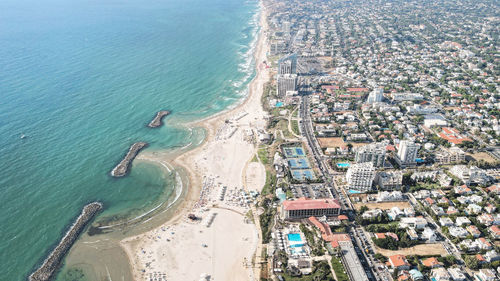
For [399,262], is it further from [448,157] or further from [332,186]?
[448,157]

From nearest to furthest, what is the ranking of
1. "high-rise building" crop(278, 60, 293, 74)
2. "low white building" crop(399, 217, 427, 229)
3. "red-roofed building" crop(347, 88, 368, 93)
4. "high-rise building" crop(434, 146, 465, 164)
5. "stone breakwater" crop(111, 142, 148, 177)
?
"low white building" crop(399, 217, 427, 229) → "stone breakwater" crop(111, 142, 148, 177) → "high-rise building" crop(434, 146, 465, 164) → "red-roofed building" crop(347, 88, 368, 93) → "high-rise building" crop(278, 60, 293, 74)

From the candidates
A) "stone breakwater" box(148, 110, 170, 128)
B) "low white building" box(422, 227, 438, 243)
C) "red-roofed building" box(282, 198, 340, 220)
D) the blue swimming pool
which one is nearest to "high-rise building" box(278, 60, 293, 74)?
"stone breakwater" box(148, 110, 170, 128)

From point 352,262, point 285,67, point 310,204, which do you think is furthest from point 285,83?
point 352,262

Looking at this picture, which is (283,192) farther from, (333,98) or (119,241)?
(333,98)

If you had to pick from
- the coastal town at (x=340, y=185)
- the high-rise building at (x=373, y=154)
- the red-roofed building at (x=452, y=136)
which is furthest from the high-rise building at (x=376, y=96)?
the high-rise building at (x=373, y=154)

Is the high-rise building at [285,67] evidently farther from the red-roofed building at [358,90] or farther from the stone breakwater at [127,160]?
the stone breakwater at [127,160]

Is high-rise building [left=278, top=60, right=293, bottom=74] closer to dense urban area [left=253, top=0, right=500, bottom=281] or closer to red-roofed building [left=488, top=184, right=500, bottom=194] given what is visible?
dense urban area [left=253, top=0, right=500, bottom=281]

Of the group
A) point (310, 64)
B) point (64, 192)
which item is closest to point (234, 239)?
point (64, 192)
